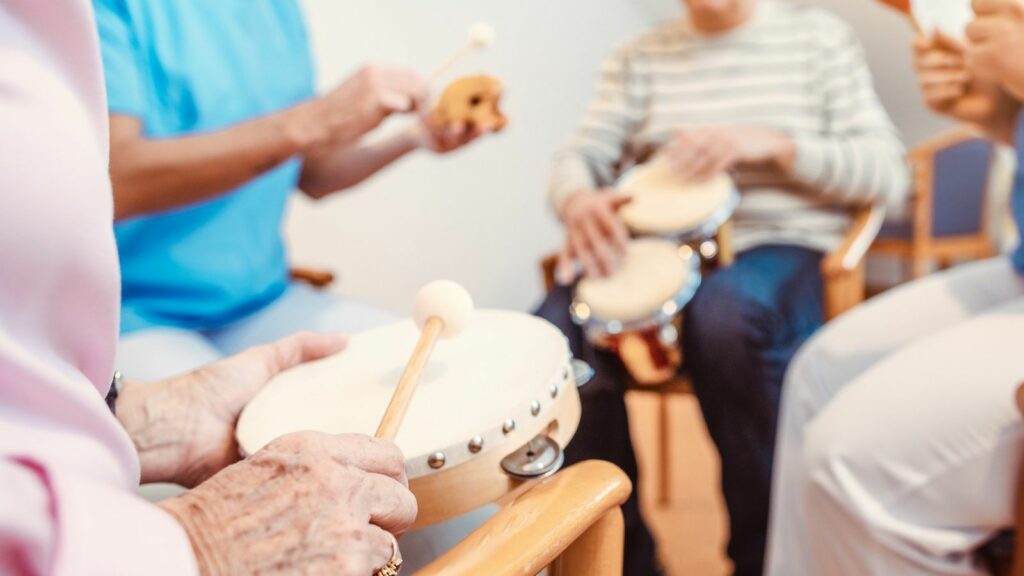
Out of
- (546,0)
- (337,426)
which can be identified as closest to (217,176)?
(337,426)

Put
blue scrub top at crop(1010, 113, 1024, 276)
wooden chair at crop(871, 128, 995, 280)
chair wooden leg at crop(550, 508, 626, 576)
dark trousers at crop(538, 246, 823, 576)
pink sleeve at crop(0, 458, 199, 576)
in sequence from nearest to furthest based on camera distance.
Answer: pink sleeve at crop(0, 458, 199, 576) → chair wooden leg at crop(550, 508, 626, 576) → blue scrub top at crop(1010, 113, 1024, 276) → dark trousers at crop(538, 246, 823, 576) → wooden chair at crop(871, 128, 995, 280)

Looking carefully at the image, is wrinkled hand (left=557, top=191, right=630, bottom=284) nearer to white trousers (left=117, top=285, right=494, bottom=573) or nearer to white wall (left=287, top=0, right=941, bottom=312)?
white trousers (left=117, top=285, right=494, bottom=573)

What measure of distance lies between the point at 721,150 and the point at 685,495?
0.87m

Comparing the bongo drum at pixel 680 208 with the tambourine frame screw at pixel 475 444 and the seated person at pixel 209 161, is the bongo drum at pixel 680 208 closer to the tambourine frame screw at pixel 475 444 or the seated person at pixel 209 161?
the seated person at pixel 209 161

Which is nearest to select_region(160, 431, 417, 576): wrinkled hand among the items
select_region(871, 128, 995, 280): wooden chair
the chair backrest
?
select_region(871, 128, 995, 280): wooden chair

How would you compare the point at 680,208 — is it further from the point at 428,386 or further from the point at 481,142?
the point at 481,142

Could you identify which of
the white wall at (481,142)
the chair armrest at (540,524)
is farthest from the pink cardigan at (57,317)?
the white wall at (481,142)

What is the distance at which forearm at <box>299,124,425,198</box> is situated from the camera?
125 centimetres

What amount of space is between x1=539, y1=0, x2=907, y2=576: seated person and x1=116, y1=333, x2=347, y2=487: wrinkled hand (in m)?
0.46

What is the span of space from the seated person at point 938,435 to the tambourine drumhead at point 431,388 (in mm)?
412

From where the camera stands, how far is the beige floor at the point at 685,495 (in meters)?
1.54

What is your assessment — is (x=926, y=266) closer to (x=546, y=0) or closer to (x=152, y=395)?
(x=546, y=0)

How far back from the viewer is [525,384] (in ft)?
1.77

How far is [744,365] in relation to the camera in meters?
1.21
